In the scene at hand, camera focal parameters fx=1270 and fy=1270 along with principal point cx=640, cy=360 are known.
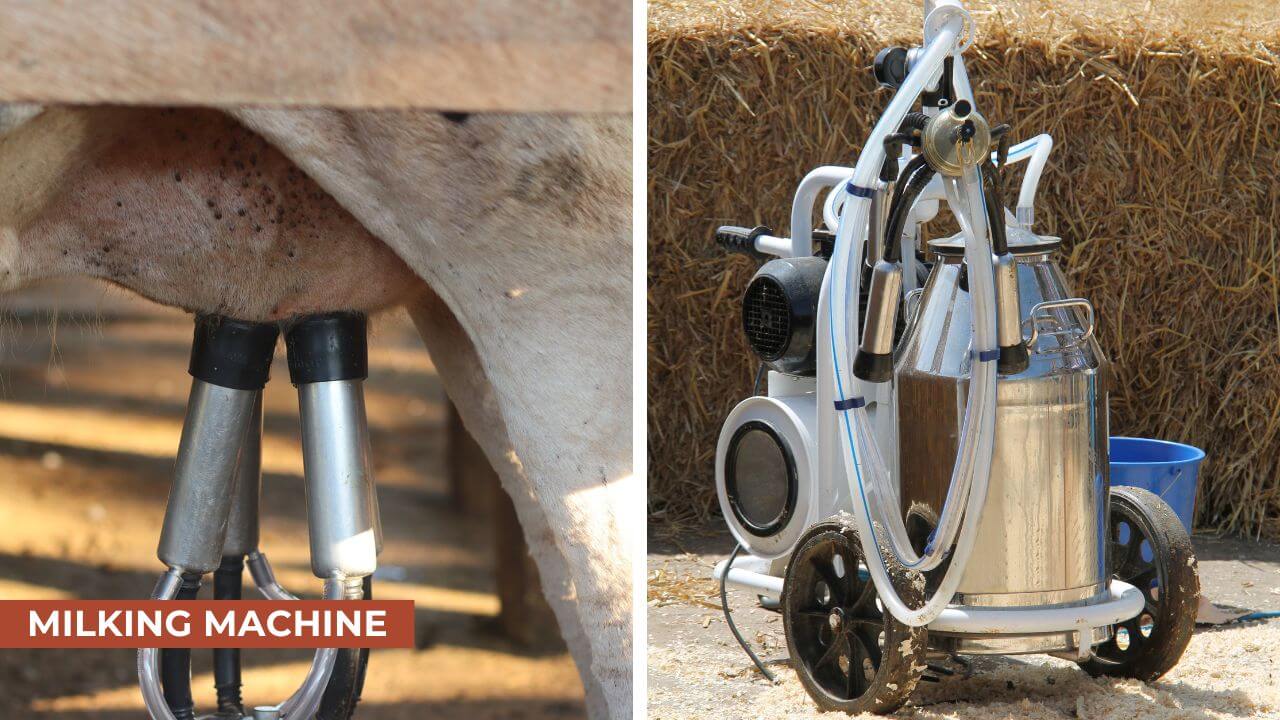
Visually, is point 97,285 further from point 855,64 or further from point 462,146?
point 855,64

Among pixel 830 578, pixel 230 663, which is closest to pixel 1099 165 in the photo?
pixel 830 578

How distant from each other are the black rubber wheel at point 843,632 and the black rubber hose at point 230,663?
3.38ft

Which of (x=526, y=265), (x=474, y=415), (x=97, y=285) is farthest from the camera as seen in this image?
(x=474, y=415)

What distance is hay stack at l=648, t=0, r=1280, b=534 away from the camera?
3523 millimetres

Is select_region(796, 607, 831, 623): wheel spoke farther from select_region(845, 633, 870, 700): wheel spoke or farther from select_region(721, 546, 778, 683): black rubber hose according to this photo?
select_region(721, 546, 778, 683): black rubber hose

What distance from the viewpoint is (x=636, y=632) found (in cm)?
121

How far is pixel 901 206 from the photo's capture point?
72.6 inches

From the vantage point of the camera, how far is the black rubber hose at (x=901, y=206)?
71.9 inches

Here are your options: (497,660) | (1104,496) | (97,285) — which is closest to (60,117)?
(97,285)

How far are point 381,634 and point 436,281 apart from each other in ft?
1.13

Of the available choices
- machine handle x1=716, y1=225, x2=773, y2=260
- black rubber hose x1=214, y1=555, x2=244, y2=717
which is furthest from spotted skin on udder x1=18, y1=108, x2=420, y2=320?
machine handle x1=716, y1=225, x2=773, y2=260

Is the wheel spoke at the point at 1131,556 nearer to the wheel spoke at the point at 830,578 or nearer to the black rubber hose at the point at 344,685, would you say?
the wheel spoke at the point at 830,578

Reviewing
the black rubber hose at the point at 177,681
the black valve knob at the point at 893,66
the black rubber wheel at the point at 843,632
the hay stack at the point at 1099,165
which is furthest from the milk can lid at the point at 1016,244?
the hay stack at the point at 1099,165

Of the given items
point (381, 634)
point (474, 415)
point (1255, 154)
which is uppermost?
point (1255, 154)
